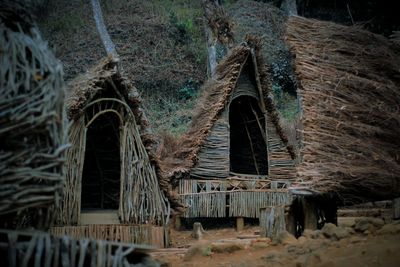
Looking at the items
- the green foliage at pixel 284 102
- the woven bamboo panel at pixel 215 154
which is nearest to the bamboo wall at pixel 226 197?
the woven bamboo panel at pixel 215 154

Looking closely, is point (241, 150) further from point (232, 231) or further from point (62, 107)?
point (62, 107)

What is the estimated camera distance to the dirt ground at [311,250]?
5809 mm

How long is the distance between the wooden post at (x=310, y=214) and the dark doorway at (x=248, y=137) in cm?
597

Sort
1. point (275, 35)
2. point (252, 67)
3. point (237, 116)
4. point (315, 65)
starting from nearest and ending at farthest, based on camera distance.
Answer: point (315, 65), point (252, 67), point (237, 116), point (275, 35)

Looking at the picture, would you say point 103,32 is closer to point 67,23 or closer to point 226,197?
point 67,23

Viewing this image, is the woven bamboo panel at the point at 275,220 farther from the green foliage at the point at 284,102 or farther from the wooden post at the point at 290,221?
the green foliage at the point at 284,102

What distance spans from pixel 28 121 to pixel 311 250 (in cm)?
422

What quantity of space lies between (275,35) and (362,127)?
706 inches

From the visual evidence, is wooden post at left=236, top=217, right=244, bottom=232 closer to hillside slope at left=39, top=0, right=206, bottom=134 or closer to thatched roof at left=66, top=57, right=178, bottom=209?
thatched roof at left=66, top=57, right=178, bottom=209

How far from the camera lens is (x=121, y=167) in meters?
10.1

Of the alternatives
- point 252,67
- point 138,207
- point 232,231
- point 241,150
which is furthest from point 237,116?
point 138,207

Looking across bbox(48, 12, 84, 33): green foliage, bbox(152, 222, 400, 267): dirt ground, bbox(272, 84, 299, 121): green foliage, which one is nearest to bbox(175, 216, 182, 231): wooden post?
bbox(152, 222, 400, 267): dirt ground

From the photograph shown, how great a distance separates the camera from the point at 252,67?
47.1ft

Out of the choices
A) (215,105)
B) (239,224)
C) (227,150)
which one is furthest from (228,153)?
(239,224)
